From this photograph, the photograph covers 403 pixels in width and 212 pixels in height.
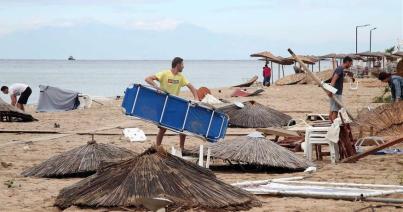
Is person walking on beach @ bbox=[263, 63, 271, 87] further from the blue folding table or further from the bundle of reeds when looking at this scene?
the blue folding table

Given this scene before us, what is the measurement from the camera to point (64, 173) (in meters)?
9.41

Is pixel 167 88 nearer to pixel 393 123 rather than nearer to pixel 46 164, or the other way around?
pixel 46 164

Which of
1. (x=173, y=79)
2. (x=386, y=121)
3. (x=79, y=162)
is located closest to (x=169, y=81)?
(x=173, y=79)

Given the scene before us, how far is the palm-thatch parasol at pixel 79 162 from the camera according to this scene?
371 inches

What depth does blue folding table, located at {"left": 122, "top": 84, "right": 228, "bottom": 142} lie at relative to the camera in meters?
9.03

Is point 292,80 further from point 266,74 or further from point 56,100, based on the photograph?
point 56,100

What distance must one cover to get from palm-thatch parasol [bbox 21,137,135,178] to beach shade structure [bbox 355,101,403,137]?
417cm

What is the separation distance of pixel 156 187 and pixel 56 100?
18.3m

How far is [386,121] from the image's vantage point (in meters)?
11.9

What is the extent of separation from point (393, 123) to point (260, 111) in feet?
17.3

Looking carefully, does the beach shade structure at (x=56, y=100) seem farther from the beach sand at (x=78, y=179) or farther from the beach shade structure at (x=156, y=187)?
the beach shade structure at (x=156, y=187)

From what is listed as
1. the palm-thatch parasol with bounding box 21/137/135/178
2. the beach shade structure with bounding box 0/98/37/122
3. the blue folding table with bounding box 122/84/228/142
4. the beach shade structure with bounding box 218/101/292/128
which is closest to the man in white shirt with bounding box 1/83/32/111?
the beach shade structure with bounding box 0/98/37/122

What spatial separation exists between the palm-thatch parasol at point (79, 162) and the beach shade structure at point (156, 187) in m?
2.04

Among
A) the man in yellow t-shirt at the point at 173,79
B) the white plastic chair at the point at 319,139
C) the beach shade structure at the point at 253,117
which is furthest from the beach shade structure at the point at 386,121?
the beach shade structure at the point at 253,117
